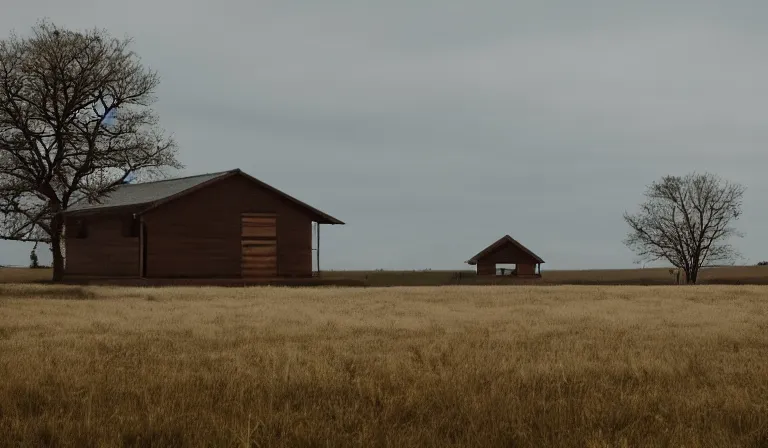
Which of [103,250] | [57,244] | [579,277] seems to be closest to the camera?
[103,250]

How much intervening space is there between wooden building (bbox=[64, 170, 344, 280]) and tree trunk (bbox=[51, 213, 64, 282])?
1.41 meters

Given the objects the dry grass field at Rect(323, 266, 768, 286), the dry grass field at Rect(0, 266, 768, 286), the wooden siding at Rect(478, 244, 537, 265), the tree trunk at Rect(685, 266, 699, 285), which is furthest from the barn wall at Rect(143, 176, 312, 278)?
the tree trunk at Rect(685, 266, 699, 285)

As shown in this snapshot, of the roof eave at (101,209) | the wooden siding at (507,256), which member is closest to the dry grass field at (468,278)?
the wooden siding at (507,256)

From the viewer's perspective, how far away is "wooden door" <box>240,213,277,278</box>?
46875 mm

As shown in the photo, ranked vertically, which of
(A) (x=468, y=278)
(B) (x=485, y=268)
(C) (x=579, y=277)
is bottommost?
(C) (x=579, y=277)

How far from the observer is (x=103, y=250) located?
4859 cm

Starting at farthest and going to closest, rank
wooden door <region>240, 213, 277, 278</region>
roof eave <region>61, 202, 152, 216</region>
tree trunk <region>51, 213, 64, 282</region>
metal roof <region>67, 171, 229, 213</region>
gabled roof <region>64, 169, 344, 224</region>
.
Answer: tree trunk <region>51, 213, 64, 282</region> → wooden door <region>240, 213, 277, 278</region> → metal roof <region>67, 171, 229, 213</region> → roof eave <region>61, 202, 152, 216</region> → gabled roof <region>64, 169, 344, 224</region>

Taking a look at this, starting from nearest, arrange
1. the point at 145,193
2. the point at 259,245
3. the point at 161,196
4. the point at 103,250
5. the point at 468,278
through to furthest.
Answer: the point at 161,196 → the point at 259,245 → the point at 103,250 → the point at 145,193 → the point at 468,278

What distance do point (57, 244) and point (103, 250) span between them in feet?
17.5

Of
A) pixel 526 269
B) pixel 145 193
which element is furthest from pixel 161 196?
pixel 526 269

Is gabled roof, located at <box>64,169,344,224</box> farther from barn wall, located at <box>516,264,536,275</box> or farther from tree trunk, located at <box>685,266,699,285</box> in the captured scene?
tree trunk, located at <box>685,266,699,285</box>

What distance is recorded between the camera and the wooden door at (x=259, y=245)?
46.9 m

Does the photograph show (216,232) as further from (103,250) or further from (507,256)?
(507,256)

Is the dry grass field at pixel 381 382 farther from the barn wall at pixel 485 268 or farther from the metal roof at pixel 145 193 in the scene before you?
the barn wall at pixel 485 268
